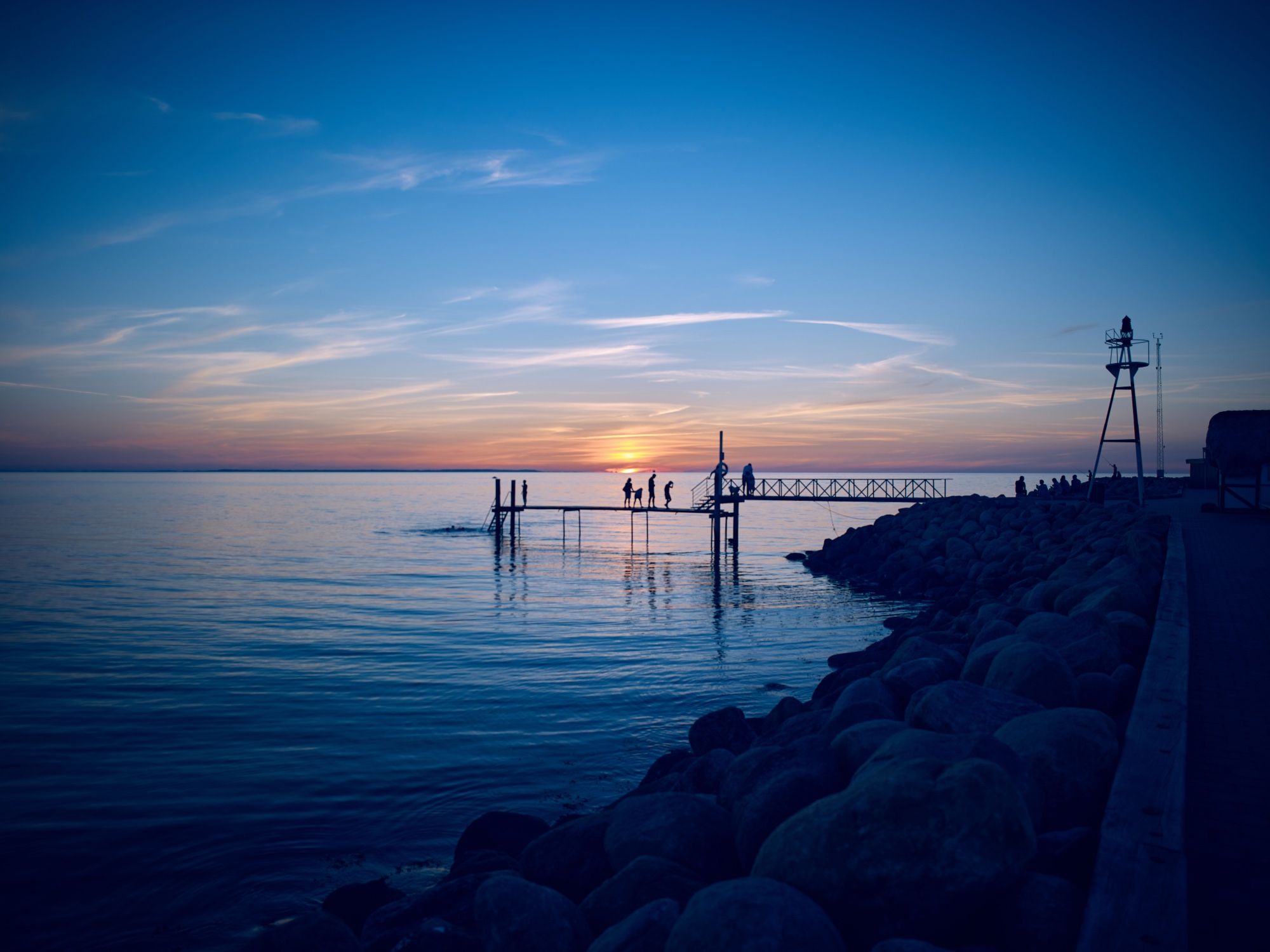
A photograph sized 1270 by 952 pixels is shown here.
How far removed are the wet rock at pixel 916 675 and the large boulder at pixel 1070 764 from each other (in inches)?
117

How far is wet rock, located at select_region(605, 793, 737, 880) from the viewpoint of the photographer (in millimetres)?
5410

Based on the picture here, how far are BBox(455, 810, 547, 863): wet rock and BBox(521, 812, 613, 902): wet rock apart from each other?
1.56 metres

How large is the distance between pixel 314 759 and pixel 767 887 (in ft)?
32.8

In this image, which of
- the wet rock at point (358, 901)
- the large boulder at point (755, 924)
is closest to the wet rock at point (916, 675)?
the large boulder at point (755, 924)

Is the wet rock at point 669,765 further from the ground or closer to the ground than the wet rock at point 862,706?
closer to the ground

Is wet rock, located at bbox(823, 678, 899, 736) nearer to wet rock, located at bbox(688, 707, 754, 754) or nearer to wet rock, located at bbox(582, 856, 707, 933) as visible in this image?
wet rock, located at bbox(582, 856, 707, 933)

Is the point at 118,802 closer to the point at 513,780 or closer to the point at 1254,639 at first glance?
the point at 513,780

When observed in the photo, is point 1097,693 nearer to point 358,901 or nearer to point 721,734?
point 721,734

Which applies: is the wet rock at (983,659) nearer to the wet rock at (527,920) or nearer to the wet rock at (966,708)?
the wet rock at (966,708)

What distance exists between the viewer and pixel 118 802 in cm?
1025

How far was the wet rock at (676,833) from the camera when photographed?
5410mm

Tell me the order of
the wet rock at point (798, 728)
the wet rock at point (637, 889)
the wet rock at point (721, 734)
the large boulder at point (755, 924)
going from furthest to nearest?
the wet rock at point (721, 734)
the wet rock at point (798, 728)
the wet rock at point (637, 889)
the large boulder at point (755, 924)

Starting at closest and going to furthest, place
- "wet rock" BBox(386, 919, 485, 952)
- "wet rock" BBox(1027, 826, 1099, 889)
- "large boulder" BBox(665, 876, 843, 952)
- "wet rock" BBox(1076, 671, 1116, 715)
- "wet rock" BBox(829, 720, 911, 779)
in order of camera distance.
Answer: "large boulder" BBox(665, 876, 843, 952) → "wet rock" BBox(1027, 826, 1099, 889) → "wet rock" BBox(386, 919, 485, 952) → "wet rock" BBox(829, 720, 911, 779) → "wet rock" BBox(1076, 671, 1116, 715)

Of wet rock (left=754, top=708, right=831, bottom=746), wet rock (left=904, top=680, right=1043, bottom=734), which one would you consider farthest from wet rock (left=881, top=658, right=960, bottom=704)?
wet rock (left=904, top=680, right=1043, bottom=734)
